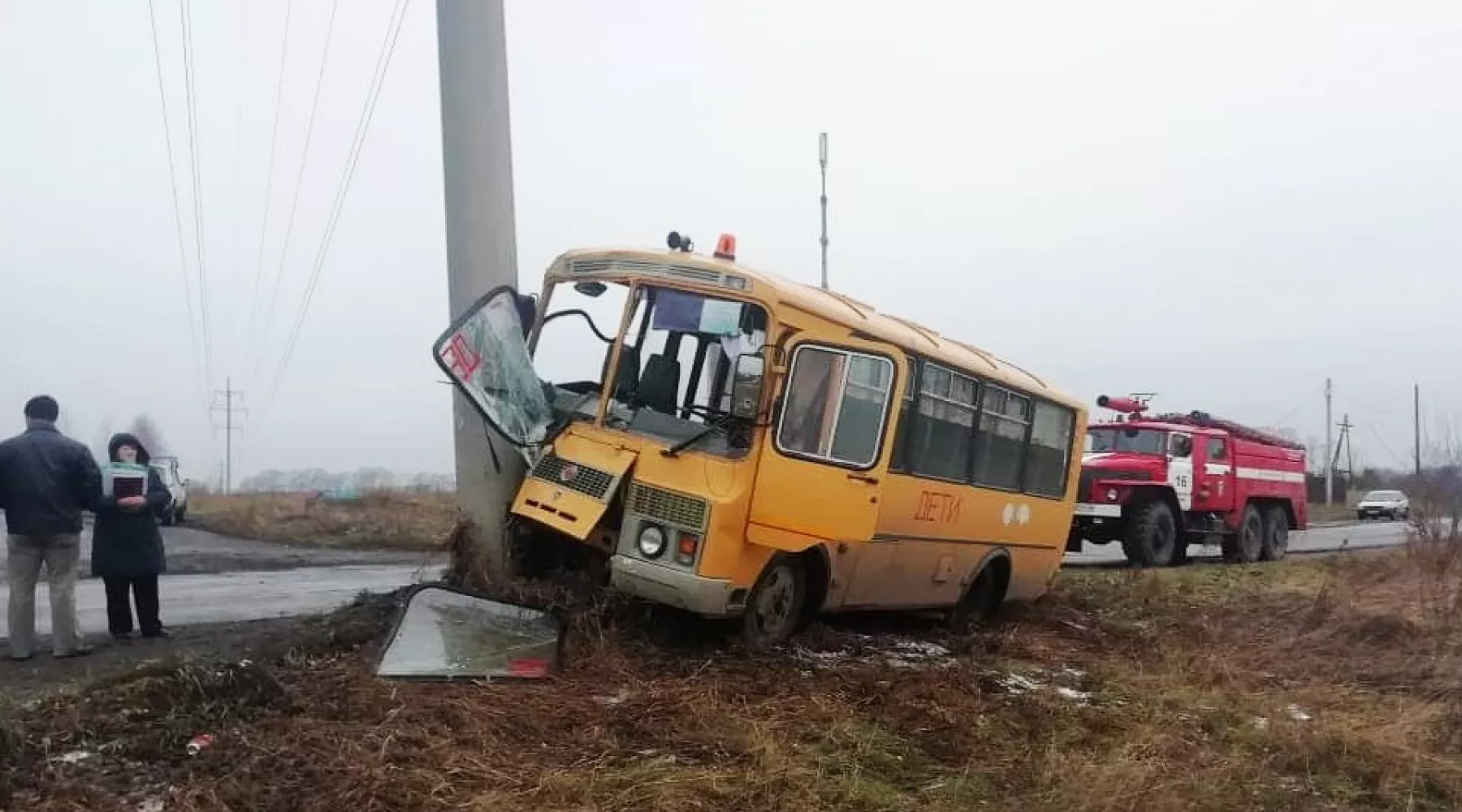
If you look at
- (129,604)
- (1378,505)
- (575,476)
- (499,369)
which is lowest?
(1378,505)

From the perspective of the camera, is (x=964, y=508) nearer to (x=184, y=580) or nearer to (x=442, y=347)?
(x=442, y=347)

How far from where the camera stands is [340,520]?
28.7 meters

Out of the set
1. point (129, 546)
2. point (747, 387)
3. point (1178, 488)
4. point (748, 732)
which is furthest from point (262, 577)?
point (1178, 488)

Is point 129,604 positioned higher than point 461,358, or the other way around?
point 461,358

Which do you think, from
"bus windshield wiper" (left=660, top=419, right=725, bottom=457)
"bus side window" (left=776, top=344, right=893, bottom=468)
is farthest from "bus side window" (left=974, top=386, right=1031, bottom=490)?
Answer: "bus windshield wiper" (left=660, top=419, right=725, bottom=457)

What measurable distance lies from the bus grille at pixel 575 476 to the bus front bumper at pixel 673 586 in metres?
0.47

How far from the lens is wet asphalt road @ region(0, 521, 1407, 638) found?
1131 cm

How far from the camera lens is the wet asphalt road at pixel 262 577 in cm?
1131

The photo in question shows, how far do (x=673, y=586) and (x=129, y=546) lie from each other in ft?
14.0

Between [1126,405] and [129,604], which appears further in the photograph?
[1126,405]

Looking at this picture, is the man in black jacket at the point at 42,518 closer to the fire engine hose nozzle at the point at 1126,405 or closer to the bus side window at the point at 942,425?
the bus side window at the point at 942,425

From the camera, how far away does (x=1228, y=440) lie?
68.7ft

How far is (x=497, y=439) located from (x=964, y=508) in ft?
13.4

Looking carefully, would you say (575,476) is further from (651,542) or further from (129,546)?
(129,546)
